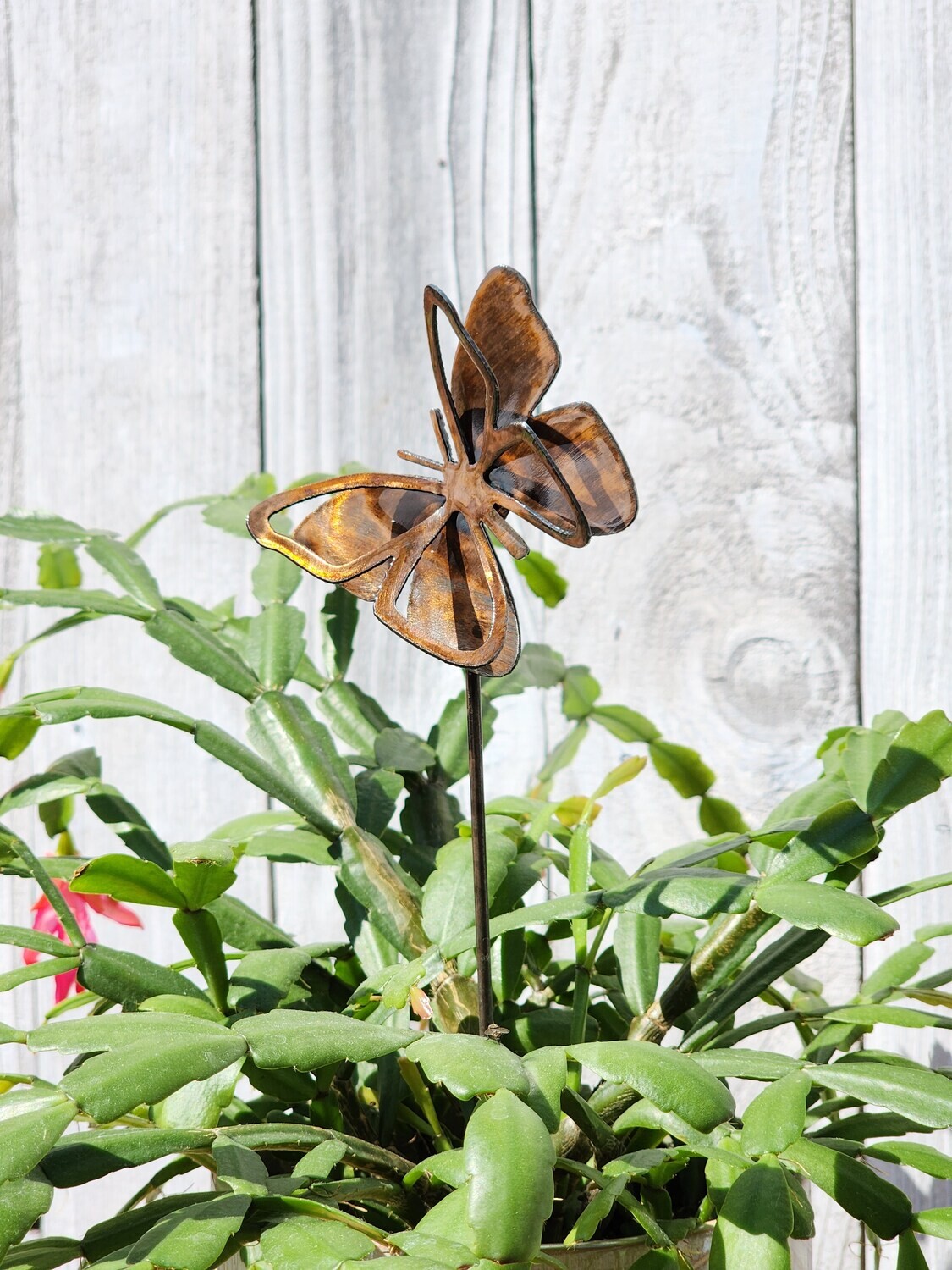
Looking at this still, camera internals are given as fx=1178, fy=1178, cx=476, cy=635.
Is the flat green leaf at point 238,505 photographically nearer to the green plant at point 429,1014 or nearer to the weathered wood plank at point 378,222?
the green plant at point 429,1014

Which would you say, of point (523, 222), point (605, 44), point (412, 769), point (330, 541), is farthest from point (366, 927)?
point (605, 44)

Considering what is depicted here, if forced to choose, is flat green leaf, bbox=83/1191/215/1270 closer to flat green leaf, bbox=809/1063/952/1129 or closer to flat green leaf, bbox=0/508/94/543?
flat green leaf, bbox=809/1063/952/1129

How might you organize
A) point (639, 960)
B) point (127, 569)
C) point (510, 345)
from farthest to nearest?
1. point (127, 569)
2. point (639, 960)
3. point (510, 345)

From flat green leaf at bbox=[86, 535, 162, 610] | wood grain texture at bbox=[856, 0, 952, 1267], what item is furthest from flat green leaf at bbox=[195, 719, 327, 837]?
wood grain texture at bbox=[856, 0, 952, 1267]

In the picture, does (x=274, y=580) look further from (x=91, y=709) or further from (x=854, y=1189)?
(x=854, y=1189)

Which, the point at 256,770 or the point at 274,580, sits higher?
the point at 274,580

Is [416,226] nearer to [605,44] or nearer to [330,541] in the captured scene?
[605,44]

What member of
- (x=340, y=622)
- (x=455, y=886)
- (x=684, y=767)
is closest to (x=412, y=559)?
(x=455, y=886)
